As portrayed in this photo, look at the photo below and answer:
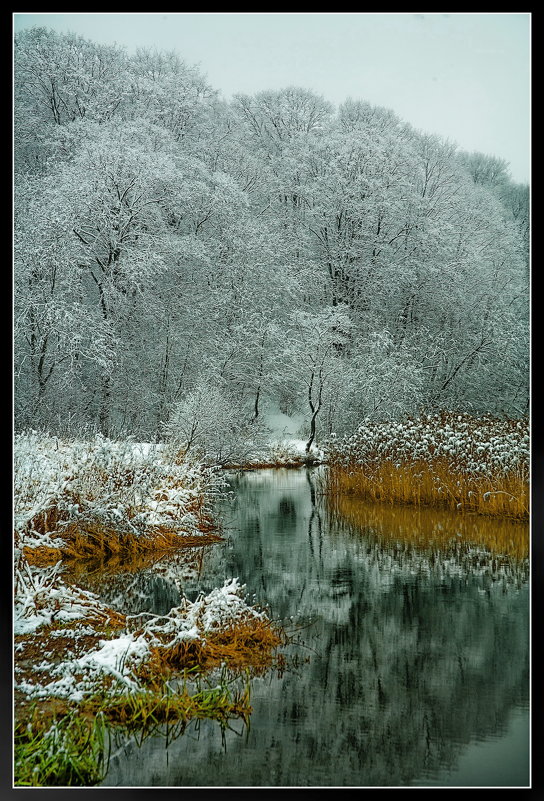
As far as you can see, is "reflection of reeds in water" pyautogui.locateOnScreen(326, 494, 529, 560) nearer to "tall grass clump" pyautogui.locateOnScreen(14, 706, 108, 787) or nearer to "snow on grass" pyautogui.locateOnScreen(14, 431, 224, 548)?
"snow on grass" pyautogui.locateOnScreen(14, 431, 224, 548)

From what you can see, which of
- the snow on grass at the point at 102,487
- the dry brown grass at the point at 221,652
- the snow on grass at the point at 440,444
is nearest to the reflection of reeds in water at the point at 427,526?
the snow on grass at the point at 440,444

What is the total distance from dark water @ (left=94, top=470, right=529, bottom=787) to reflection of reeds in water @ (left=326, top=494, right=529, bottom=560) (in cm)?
6

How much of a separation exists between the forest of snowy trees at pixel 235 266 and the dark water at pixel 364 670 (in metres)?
1.08

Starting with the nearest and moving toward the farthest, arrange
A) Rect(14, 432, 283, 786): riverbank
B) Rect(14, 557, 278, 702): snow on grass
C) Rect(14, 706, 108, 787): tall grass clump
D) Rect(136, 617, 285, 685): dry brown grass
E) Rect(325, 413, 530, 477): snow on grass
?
Rect(14, 706, 108, 787): tall grass clump, Rect(14, 432, 283, 786): riverbank, Rect(14, 557, 278, 702): snow on grass, Rect(136, 617, 285, 685): dry brown grass, Rect(325, 413, 530, 477): snow on grass

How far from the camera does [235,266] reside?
5324mm

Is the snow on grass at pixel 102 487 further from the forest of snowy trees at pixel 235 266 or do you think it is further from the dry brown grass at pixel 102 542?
the forest of snowy trees at pixel 235 266

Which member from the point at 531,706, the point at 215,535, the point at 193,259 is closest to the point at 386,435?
the point at 215,535

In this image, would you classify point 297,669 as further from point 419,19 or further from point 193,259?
point 193,259

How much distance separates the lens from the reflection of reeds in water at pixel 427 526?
4164mm

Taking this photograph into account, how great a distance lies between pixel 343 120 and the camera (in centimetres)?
461

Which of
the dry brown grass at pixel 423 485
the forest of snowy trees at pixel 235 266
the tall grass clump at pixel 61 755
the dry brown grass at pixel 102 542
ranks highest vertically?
the forest of snowy trees at pixel 235 266

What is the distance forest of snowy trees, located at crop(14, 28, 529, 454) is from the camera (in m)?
4.82

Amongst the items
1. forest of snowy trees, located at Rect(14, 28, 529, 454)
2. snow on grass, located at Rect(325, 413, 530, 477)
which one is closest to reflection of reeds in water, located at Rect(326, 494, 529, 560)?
snow on grass, located at Rect(325, 413, 530, 477)

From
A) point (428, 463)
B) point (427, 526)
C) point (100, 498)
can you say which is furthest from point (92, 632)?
point (428, 463)
